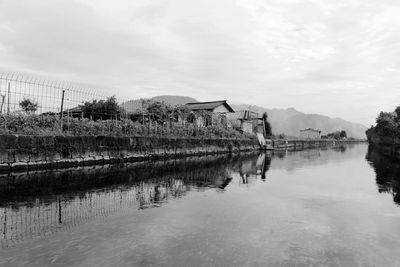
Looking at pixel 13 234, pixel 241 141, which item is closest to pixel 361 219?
pixel 13 234

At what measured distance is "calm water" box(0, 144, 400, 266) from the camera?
486cm

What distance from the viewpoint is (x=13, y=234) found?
5637 mm

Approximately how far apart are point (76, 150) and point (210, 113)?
23186 mm

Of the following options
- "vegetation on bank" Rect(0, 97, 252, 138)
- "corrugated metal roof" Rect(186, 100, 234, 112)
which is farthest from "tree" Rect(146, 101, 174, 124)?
"corrugated metal roof" Rect(186, 100, 234, 112)

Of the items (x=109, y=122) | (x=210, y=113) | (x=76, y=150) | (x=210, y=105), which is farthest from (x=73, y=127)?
(x=210, y=105)

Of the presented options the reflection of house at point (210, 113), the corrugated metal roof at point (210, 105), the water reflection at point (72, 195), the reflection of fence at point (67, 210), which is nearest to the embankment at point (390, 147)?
the reflection of house at point (210, 113)

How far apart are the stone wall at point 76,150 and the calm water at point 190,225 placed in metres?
2.30

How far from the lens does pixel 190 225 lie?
6586 mm

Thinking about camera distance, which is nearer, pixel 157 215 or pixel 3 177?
pixel 157 215

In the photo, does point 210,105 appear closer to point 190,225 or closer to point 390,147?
point 390,147

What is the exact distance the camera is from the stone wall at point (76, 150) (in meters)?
13.8

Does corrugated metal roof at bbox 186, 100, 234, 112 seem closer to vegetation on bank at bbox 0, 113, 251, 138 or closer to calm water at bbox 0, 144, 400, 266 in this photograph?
vegetation on bank at bbox 0, 113, 251, 138

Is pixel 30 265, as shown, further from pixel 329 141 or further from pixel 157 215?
pixel 329 141

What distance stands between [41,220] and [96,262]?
9.14 ft
